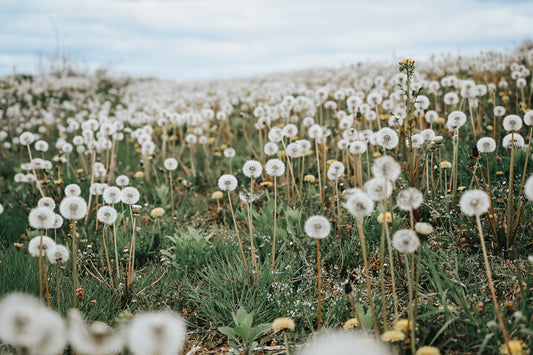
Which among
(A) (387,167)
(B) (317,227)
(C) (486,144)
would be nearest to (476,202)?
(A) (387,167)

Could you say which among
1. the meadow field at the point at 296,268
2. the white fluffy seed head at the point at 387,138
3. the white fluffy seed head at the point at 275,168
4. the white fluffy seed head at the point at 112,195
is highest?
the white fluffy seed head at the point at 387,138

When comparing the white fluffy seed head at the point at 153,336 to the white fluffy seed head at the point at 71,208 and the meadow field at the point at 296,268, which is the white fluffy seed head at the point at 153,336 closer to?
the meadow field at the point at 296,268

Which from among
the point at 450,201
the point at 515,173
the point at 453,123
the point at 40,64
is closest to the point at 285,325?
the point at 450,201

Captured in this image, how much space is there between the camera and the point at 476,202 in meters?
1.63

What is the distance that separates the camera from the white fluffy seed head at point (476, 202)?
1.61 metres

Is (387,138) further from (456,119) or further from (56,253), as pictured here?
(56,253)

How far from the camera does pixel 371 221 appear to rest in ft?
10.3

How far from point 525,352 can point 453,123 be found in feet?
6.41

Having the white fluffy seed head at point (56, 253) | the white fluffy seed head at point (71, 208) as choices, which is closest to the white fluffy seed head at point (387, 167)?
the white fluffy seed head at point (71, 208)

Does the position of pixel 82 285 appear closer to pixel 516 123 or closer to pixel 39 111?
pixel 516 123

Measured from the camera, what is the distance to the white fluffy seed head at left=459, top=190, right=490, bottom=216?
63.6 inches

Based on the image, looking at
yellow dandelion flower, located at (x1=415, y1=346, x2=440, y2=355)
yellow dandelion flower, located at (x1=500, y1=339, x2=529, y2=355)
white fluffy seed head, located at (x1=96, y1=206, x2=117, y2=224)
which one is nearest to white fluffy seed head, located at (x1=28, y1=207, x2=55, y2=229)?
white fluffy seed head, located at (x1=96, y1=206, x2=117, y2=224)

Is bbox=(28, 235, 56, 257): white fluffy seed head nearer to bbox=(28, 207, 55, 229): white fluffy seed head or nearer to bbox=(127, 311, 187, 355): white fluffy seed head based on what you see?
bbox=(28, 207, 55, 229): white fluffy seed head

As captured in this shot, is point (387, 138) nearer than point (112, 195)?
Yes
